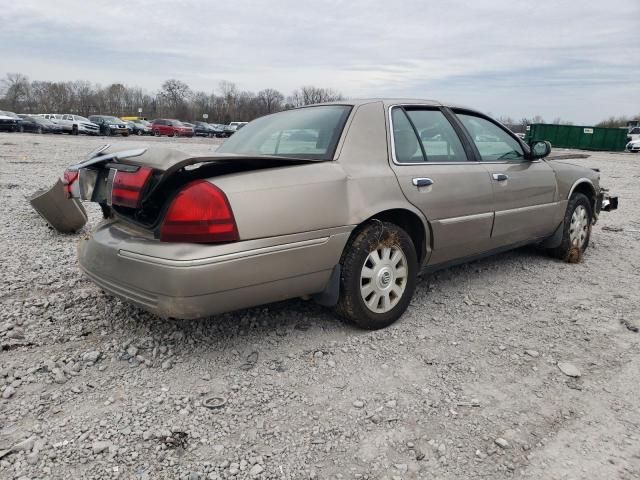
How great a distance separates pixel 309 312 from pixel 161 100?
86.5 meters

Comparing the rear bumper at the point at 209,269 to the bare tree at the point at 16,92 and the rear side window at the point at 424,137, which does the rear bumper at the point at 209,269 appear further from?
the bare tree at the point at 16,92

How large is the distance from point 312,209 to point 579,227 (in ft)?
11.5

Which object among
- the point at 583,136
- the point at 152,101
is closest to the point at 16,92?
the point at 152,101

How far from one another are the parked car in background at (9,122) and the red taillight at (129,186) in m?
36.5

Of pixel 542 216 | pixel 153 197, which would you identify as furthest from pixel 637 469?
pixel 542 216

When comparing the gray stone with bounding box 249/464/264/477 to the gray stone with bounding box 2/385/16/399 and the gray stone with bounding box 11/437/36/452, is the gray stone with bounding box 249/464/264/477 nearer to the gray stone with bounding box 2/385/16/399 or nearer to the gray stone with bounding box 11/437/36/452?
the gray stone with bounding box 11/437/36/452

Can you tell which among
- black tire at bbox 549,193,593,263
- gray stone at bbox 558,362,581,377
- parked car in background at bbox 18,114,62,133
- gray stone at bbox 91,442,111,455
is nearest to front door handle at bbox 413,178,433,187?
gray stone at bbox 558,362,581,377

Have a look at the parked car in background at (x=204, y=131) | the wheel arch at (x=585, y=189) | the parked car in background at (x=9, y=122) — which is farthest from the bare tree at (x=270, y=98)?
the wheel arch at (x=585, y=189)

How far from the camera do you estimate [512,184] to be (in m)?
4.14

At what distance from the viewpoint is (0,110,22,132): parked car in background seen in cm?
3294

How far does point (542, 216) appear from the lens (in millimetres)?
4531

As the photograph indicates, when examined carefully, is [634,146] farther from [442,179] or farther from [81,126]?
[81,126]

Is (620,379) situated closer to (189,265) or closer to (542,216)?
(542,216)

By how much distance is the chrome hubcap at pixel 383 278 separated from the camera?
3.15 m
